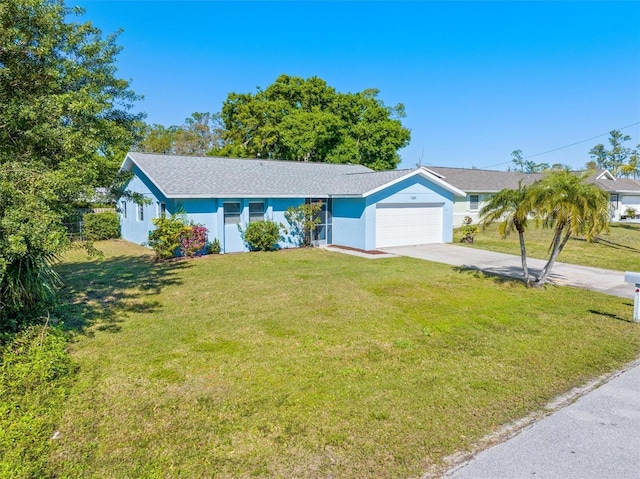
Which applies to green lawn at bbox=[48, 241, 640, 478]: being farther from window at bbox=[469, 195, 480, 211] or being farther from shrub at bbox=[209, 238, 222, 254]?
window at bbox=[469, 195, 480, 211]

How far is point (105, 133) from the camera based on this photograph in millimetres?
8125

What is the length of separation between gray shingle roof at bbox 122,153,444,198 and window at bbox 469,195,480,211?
12.0m

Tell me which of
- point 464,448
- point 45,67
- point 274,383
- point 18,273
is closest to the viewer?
point 464,448

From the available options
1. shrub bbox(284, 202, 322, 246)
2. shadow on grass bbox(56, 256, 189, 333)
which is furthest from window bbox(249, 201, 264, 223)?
shadow on grass bbox(56, 256, 189, 333)

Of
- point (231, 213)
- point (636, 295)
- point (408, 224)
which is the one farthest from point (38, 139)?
Result: point (408, 224)

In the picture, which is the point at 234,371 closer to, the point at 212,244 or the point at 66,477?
the point at 66,477

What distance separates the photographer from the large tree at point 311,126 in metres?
31.6

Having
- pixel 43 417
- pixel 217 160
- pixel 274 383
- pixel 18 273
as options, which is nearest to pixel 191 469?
pixel 274 383

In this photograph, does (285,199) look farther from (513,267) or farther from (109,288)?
(513,267)

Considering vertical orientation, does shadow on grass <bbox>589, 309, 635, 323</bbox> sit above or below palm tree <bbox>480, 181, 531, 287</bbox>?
below

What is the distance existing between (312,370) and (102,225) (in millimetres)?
20026

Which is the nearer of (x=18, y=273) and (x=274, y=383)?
(x=274, y=383)

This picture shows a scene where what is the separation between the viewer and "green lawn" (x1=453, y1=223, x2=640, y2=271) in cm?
1427

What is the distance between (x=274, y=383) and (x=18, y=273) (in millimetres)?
4484
